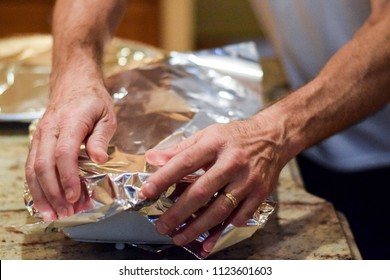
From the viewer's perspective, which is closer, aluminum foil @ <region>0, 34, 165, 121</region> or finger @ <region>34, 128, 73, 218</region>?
finger @ <region>34, 128, 73, 218</region>

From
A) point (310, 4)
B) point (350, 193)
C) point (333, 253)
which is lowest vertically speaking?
point (350, 193)

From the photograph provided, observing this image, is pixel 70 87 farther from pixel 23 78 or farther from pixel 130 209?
pixel 23 78

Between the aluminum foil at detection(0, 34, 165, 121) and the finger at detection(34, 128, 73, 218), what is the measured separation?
1.09 ft

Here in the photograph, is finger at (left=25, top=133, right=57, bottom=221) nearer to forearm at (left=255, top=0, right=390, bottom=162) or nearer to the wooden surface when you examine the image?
forearm at (left=255, top=0, right=390, bottom=162)

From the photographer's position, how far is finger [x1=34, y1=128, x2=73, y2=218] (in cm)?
74

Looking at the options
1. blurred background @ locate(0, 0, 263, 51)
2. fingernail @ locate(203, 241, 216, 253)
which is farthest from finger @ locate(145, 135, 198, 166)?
blurred background @ locate(0, 0, 263, 51)

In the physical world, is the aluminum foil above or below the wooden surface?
above

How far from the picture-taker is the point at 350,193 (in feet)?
3.73

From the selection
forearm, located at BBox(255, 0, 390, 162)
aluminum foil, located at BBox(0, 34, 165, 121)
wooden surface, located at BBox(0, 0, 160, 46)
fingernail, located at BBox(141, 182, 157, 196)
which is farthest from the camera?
wooden surface, located at BBox(0, 0, 160, 46)

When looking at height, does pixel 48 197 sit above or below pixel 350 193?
above

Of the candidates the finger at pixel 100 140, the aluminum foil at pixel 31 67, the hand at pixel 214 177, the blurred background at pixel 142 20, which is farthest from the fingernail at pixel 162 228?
the blurred background at pixel 142 20
